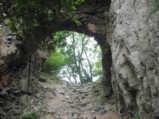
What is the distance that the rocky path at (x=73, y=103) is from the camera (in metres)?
11.0

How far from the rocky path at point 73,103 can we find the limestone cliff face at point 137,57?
2790mm

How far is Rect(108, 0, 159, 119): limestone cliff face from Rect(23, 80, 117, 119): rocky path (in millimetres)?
2790

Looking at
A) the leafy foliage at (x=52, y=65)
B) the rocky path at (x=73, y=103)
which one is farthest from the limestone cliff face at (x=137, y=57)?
the leafy foliage at (x=52, y=65)

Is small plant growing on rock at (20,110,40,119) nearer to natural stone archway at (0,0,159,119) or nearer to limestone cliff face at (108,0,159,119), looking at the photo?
natural stone archway at (0,0,159,119)

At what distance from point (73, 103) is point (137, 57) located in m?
6.27

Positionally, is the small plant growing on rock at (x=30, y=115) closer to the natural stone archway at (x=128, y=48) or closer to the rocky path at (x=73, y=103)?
the rocky path at (x=73, y=103)

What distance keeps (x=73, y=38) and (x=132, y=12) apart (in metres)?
14.8

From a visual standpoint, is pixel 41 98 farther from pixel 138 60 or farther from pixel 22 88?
pixel 138 60

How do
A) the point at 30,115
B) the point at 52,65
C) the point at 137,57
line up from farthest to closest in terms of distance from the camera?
the point at 52,65 → the point at 30,115 → the point at 137,57

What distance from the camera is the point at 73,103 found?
1258cm

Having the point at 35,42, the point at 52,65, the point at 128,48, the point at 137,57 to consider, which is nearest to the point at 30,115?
the point at 35,42

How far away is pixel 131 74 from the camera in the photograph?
732cm

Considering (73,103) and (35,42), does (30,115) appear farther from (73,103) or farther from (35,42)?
(35,42)

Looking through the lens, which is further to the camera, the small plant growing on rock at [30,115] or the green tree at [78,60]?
the green tree at [78,60]
